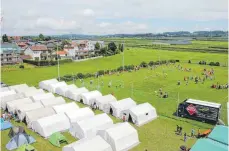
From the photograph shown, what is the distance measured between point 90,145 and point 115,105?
9.18 m

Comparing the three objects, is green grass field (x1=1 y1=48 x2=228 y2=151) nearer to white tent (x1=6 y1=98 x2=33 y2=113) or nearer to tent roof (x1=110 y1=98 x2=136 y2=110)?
tent roof (x1=110 y1=98 x2=136 y2=110)

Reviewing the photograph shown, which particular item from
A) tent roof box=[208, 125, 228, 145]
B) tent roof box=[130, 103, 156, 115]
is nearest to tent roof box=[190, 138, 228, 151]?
tent roof box=[208, 125, 228, 145]

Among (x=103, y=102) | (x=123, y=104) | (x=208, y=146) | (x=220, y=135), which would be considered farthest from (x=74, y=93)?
(x=208, y=146)

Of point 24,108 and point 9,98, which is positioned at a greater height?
point 9,98

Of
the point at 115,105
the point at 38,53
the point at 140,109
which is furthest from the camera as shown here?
the point at 38,53

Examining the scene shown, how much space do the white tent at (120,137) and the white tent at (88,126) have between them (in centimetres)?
143

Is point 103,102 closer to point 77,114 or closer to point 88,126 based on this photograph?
point 77,114

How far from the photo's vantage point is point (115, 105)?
25.8 metres

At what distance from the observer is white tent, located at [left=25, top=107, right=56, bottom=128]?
23016 millimetres

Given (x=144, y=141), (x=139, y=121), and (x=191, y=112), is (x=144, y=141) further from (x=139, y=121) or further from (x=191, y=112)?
(x=191, y=112)

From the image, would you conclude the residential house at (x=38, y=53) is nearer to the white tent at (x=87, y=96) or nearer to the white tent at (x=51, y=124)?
the white tent at (x=87, y=96)

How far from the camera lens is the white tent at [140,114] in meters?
23.7

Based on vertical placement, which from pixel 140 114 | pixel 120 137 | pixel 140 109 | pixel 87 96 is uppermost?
pixel 87 96

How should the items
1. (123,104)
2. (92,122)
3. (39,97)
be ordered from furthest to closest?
(39,97) < (123,104) < (92,122)
